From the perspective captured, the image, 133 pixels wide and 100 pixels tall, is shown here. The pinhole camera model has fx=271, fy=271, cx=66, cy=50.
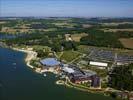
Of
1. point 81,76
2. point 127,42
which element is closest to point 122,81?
point 81,76

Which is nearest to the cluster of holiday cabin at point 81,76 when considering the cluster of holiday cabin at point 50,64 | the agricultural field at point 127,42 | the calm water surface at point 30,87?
the cluster of holiday cabin at point 50,64

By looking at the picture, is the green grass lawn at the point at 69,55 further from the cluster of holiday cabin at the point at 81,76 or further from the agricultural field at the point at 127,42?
the agricultural field at the point at 127,42

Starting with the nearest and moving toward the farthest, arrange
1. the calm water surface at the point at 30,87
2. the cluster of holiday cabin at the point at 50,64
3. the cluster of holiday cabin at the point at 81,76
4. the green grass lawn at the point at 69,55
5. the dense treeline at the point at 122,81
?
the calm water surface at the point at 30,87
the dense treeline at the point at 122,81
the cluster of holiday cabin at the point at 81,76
the cluster of holiday cabin at the point at 50,64
the green grass lawn at the point at 69,55

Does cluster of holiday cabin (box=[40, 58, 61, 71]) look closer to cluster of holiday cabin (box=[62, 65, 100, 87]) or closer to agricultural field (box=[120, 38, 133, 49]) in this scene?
cluster of holiday cabin (box=[62, 65, 100, 87])

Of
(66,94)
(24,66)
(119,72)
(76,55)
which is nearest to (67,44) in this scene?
(76,55)

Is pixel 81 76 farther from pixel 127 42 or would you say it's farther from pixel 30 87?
pixel 127 42

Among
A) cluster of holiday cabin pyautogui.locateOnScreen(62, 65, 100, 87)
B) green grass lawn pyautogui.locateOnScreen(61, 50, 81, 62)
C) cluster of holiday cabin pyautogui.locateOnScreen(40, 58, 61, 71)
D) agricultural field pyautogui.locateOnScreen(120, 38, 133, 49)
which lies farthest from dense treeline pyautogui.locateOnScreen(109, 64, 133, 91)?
agricultural field pyautogui.locateOnScreen(120, 38, 133, 49)

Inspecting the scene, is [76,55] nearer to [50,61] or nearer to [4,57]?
[50,61]
